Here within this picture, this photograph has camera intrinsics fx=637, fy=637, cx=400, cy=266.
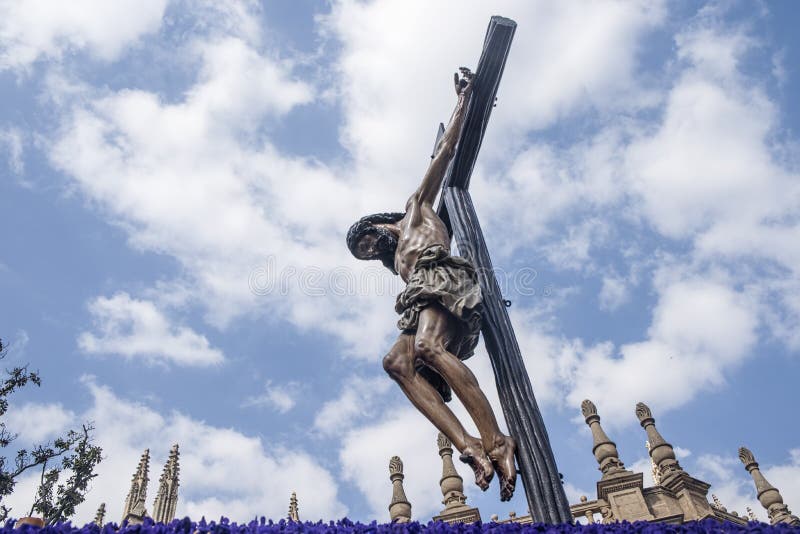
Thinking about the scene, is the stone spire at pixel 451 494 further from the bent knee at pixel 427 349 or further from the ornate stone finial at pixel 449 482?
the bent knee at pixel 427 349

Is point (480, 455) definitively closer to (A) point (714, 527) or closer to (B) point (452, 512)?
(A) point (714, 527)

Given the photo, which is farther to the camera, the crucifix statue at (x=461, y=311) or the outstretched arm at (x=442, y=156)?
the outstretched arm at (x=442, y=156)

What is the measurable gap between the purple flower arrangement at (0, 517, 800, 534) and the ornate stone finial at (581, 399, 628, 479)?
14.3 metres

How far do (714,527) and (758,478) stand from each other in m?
19.4

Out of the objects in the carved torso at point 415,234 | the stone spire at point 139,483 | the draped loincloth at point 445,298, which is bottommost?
the draped loincloth at point 445,298

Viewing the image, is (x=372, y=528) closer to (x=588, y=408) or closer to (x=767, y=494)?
(x=588, y=408)

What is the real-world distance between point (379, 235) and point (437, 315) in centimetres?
139

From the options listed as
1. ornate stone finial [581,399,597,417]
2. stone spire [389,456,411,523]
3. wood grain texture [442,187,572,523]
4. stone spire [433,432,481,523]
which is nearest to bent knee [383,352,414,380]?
wood grain texture [442,187,572,523]

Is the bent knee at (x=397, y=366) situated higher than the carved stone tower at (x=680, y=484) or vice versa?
the carved stone tower at (x=680, y=484)

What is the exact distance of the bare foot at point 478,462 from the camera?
4.11 m

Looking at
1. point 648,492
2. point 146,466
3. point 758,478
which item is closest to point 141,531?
point 648,492

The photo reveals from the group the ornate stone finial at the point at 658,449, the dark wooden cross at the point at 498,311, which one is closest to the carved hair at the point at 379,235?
the dark wooden cross at the point at 498,311

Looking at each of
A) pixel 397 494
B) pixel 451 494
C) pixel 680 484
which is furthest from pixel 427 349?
pixel 680 484

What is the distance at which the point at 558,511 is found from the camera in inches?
163
